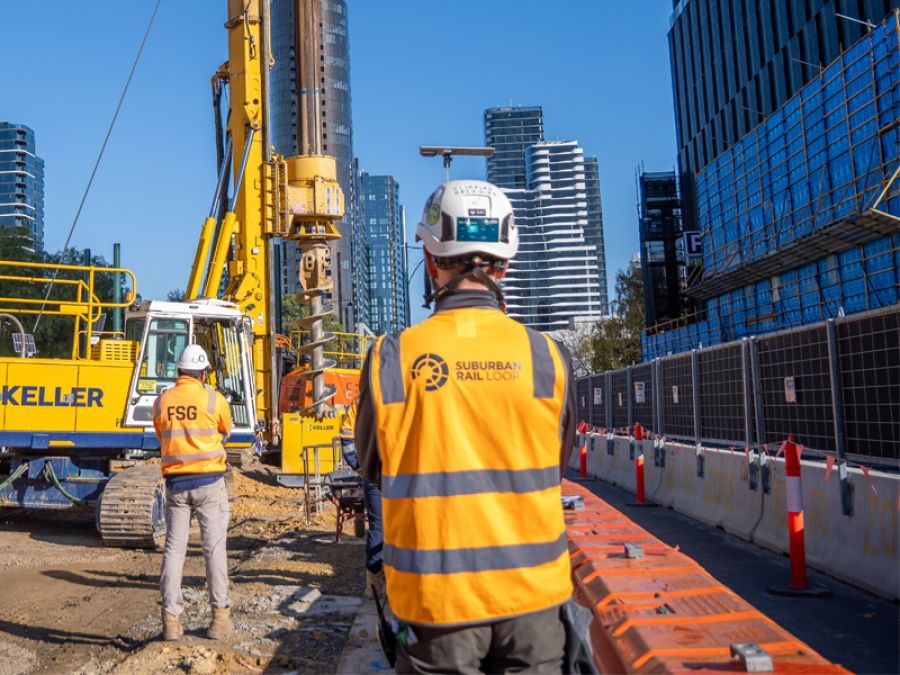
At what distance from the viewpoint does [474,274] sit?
261 cm

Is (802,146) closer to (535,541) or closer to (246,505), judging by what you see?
(246,505)

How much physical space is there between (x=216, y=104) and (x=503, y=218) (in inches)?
686

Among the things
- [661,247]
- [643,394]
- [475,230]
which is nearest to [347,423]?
[475,230]

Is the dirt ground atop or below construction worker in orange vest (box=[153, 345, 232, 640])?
below

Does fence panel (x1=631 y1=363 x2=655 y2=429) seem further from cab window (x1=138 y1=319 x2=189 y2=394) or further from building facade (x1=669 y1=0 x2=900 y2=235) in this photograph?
building facade (x1=669 y1=0 x2=900 y2=235)

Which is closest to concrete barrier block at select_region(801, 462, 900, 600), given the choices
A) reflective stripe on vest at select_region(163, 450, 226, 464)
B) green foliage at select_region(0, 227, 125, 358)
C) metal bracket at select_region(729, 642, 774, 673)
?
metal bracket at select_region(729, 642, 774, 673)

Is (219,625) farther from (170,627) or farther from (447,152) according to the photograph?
(447,152)

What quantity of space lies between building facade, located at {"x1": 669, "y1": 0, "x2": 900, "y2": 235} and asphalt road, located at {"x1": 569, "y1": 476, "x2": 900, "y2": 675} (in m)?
20.7

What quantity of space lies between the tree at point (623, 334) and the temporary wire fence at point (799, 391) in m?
46.1

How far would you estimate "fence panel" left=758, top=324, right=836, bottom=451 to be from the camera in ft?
30.5

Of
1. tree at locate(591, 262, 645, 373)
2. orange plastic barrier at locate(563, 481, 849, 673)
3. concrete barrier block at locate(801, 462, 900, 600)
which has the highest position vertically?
tree at locate(591, 262, 645, 373)

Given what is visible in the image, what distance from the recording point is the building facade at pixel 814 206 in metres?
20.4

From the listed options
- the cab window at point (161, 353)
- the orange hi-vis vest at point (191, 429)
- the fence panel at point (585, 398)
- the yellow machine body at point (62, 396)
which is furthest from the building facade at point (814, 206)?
the orange hi-vis vest at point (191, 429)

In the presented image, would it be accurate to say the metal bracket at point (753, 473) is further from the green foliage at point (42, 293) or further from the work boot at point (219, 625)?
the green foliage at point (42, 293)
